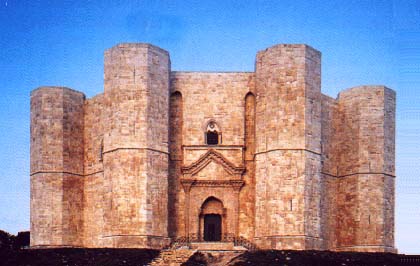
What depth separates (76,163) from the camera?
34562 mm

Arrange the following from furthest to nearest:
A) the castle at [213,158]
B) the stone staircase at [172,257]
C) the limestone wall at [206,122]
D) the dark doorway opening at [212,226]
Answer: the dark doorway opening at [212,226] → the limestone wall at [206,122] → the castle at [213,158] → the stone staircase at [172,257]

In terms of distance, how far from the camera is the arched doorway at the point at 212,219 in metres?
32.9

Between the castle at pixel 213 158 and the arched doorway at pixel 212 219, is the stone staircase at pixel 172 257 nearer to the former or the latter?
the castle at pixel 213 158

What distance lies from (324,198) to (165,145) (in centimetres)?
870

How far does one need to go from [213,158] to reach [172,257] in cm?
777

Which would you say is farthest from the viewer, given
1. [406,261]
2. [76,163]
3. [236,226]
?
[76,163]

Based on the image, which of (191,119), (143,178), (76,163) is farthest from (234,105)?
(76,163)

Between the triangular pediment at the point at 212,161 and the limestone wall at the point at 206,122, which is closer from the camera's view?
the triangular pediment at the point at 212,161

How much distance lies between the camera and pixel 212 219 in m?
33.2

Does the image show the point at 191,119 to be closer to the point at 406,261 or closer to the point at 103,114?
the point at 103,114

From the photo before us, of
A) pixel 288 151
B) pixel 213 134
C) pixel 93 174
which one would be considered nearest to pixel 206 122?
pixel 213 134

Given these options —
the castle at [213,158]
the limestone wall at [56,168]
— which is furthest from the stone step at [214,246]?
the limestone wall at [56,168]

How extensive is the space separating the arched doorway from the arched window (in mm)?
2986

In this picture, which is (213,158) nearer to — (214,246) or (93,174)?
(214,246)
